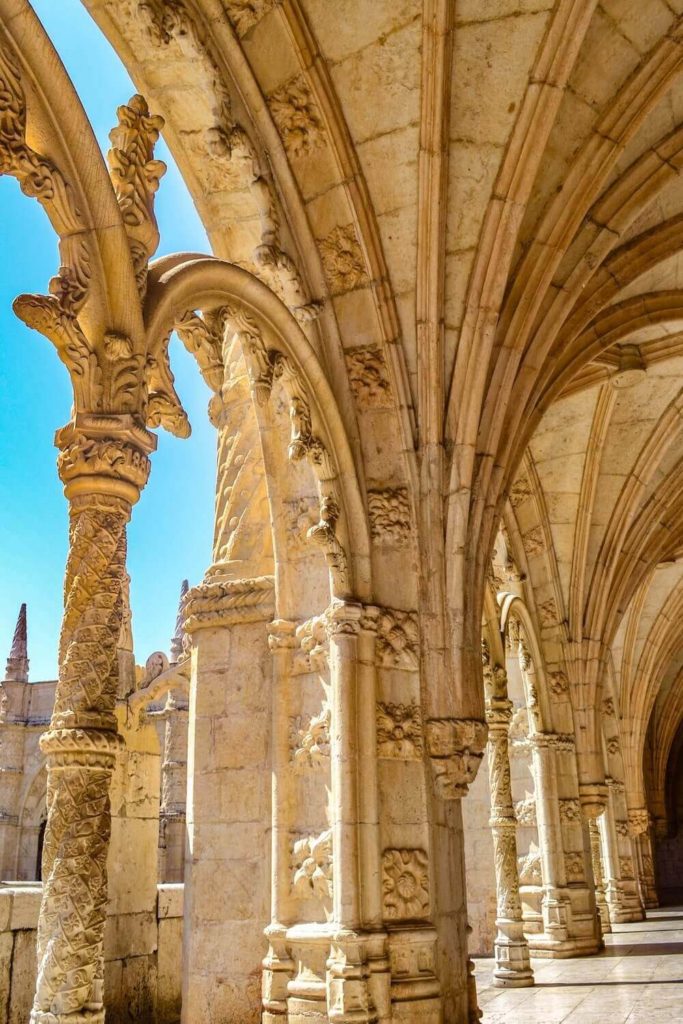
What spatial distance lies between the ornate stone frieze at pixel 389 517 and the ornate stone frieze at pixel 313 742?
3.18 ft

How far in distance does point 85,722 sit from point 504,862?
5.63m

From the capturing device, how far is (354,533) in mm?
5484

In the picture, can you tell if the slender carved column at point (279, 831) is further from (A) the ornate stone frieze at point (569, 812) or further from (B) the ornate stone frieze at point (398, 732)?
(A) the ornate stone frieze at point (569, 812)

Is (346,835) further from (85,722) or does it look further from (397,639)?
(85,722)

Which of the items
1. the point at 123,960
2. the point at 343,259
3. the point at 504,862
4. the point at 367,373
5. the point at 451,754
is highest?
the point at 343,259

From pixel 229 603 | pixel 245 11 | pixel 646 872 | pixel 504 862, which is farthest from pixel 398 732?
pixel 646 872

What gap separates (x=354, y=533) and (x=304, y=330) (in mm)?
1139

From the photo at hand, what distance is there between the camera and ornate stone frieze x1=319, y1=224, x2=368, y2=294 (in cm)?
562

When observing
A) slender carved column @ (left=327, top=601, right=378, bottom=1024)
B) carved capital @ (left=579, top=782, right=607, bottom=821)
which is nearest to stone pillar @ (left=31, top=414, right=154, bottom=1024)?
slender carved column @ (left=327, top=601, right=378, bottom=1024)

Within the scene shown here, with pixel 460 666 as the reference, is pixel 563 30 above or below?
above

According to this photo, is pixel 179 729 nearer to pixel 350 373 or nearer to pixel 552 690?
pixel 552 690

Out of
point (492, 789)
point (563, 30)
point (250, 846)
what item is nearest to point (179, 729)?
point (492, 789)

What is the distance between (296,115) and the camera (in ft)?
17.6

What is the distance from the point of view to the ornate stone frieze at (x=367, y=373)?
18.7 ft
